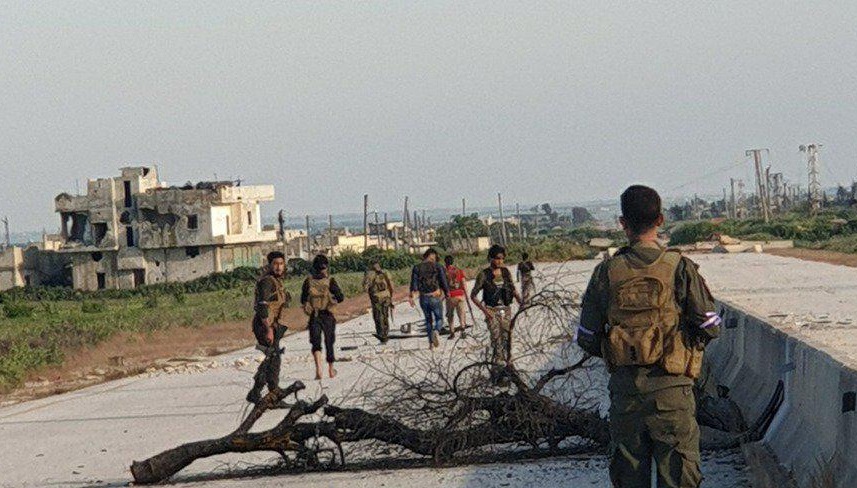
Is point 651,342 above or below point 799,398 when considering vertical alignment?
above

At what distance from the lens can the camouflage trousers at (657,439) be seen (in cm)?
713

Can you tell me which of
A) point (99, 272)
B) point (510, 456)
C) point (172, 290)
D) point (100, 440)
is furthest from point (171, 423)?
point (99, 272)

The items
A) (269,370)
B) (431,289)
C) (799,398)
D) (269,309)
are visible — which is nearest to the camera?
(799,398)

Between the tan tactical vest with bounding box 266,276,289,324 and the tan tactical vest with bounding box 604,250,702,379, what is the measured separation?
10805mm

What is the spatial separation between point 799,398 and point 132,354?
25.5 m

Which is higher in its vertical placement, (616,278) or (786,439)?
(616,278)

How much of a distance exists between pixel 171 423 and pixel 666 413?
11.3m

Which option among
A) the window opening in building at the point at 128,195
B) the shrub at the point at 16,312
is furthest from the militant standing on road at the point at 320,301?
the window opening in building at the point at 128,195

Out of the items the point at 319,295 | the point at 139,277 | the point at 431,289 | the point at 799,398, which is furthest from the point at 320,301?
the point at 139,277

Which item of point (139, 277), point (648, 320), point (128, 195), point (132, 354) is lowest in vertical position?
point (139, 277)

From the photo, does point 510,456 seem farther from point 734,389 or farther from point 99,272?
point 99,272

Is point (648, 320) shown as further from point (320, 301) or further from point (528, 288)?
point (528, 288)

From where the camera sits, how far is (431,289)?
26406mm

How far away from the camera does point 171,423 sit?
17688 mm
